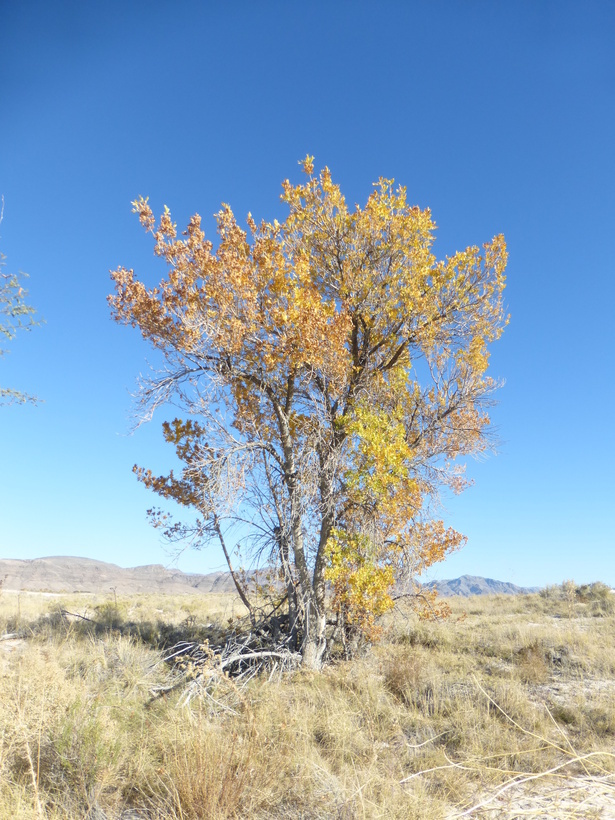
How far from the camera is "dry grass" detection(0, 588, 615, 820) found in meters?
3.81

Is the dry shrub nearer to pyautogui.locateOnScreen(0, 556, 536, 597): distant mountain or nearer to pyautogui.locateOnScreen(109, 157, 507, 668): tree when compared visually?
pyautogui.locateOnScreen(109, 157, 507, 668): tree

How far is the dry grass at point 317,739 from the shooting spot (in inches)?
150

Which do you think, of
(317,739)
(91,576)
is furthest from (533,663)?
(91,576)

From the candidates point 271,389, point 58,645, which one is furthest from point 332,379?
point 58,645

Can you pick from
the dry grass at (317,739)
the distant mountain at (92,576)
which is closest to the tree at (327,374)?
the dry grass at (317,739)

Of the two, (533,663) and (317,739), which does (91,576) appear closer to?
(533,663)

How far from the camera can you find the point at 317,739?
5578 millimetres

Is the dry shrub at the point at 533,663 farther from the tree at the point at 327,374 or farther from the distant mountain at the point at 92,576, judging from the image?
the distant mountain at the point at 92,576

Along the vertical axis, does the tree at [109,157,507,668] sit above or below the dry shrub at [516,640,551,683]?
above

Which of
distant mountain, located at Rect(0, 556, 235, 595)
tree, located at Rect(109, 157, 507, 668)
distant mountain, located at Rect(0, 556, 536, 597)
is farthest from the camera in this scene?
distant mountain, located at Rect(0, 556, 235, 595)

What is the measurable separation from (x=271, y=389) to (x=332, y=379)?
113 centimetres

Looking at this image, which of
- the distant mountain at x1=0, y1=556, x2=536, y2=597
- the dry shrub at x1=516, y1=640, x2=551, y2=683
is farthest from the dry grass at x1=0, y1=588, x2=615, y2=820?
the distant mountain at x1=0, y1=556, x2=536, y2=597

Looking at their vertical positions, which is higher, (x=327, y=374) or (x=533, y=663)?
(x=327, y=374)

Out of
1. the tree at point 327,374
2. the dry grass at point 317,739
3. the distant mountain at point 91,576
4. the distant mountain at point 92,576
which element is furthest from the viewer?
the distant mountain at point 91,576
